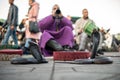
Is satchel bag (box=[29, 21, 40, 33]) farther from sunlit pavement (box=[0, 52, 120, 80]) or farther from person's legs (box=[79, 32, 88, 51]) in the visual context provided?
sunlit pavement (box=[0, 52, 120, 80])

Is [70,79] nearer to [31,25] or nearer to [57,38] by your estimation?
[57,38]

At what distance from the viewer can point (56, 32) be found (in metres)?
6.09

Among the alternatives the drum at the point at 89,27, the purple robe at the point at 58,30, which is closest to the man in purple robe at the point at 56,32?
the purple robe at the point at 58,30

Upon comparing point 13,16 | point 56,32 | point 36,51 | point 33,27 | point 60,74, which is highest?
point 13,16

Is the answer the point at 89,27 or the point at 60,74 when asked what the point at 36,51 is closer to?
the point at 60,74

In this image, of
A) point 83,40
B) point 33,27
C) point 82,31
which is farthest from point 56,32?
point 82,31

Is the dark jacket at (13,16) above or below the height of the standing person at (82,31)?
above

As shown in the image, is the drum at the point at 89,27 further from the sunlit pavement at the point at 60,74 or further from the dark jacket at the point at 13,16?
the sunlit pavement at the point at 60,74

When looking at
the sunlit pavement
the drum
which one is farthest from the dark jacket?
the sunlit pavement

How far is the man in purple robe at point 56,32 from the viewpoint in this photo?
586 centimetres

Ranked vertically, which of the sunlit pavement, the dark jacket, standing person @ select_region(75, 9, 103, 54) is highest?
the dark jacket

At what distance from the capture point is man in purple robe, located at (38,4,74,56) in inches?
231

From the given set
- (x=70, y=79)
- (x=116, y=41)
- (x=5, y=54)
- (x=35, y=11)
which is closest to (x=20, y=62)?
(x=5, y=54)

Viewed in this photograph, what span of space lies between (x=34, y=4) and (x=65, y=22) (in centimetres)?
143
